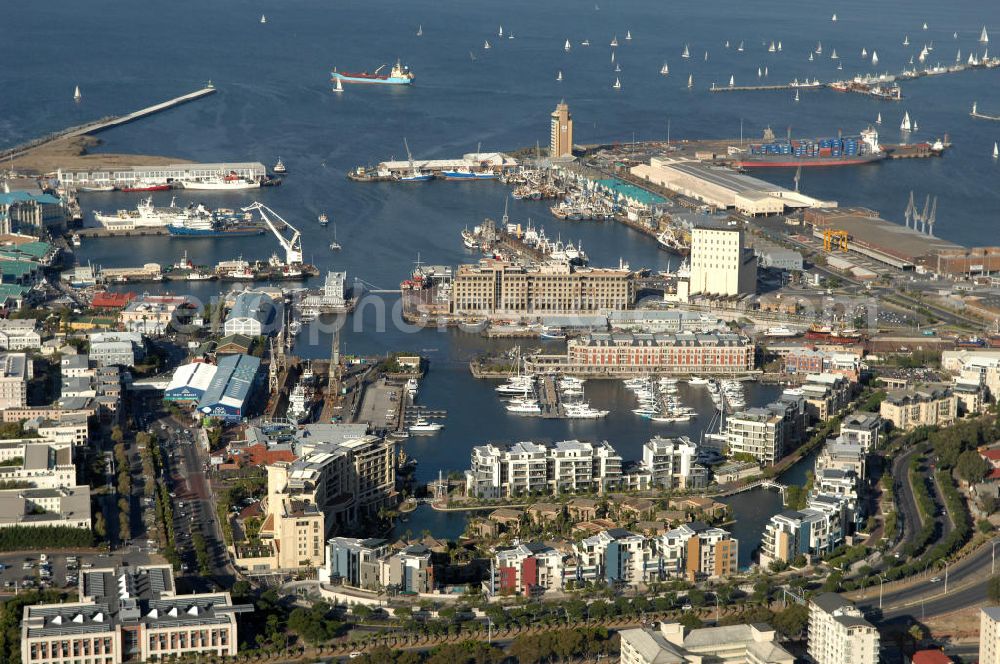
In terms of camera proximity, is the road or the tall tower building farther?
the tall tower building

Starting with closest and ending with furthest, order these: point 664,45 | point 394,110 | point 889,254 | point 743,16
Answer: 1. point 889,254
2. point 394,110
3. point 664,45
4. point 743,16

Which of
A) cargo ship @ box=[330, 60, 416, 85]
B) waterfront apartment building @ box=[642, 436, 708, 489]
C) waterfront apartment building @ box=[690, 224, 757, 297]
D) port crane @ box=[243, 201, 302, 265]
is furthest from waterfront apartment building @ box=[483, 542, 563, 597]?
cargo ship @ box=[330, 60, 416, 85]

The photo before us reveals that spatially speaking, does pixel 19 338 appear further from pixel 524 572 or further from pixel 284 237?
pixel 524 572

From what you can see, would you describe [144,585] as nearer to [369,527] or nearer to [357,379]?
[369,527]

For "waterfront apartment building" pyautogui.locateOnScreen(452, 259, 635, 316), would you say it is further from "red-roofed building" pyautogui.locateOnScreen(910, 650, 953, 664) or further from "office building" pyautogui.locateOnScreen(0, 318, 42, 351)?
"red-roofed building" pyautogui.locateOnScreen(910, 650, 953, 664)

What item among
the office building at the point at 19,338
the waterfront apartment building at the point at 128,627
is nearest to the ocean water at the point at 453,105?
the office building at the point at 19,338

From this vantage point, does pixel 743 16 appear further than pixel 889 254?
Yes

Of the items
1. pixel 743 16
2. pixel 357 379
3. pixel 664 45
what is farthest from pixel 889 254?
pixel 743 16
